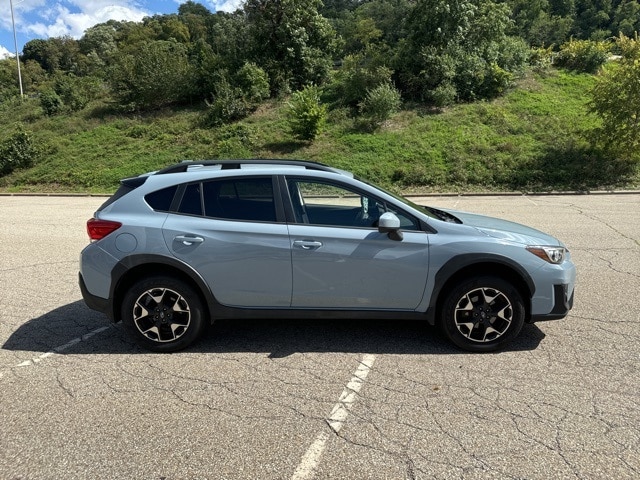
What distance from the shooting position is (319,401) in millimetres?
3279

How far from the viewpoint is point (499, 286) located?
3.86 m

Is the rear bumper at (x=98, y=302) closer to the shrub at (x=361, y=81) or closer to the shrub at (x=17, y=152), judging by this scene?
the shrub at (x=361, y=81)

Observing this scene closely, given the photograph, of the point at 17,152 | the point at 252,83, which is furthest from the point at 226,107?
the point at 17,152

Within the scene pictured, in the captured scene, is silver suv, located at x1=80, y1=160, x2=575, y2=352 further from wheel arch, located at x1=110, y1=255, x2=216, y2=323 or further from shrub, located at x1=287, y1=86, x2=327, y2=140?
shrub, located at x1=287, y1=86, x2=327, y2=140

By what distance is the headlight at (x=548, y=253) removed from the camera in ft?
12.8

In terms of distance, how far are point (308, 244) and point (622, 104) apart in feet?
51.5

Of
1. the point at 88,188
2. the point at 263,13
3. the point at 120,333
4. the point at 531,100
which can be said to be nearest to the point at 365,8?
the point at 263,13

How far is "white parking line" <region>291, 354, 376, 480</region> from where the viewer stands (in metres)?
2.59

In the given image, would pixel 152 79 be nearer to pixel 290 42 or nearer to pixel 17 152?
pixel 290 42

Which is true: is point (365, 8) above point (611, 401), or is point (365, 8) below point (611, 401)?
above

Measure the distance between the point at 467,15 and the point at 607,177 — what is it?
38.0 ft

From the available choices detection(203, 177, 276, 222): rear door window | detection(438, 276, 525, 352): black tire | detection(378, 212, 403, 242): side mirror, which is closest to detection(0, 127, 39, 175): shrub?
detection(203, 177, 276, 222): rear door window

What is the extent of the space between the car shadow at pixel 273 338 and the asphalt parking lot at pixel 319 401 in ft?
0.07

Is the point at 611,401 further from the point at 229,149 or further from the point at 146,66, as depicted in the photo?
the point at 146,66
